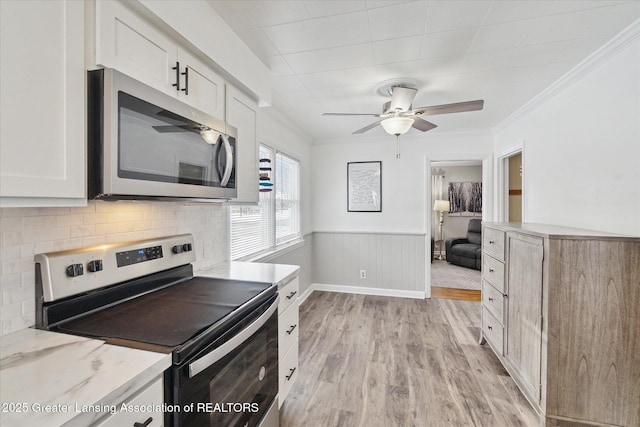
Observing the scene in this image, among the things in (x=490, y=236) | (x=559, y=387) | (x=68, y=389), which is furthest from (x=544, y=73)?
(x=68, y=389)

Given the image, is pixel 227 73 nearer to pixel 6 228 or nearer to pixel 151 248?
pixel 151 248

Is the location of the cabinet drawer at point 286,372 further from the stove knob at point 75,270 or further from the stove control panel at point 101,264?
the stove knob at point 75,270

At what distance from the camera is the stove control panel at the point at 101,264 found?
102 cm

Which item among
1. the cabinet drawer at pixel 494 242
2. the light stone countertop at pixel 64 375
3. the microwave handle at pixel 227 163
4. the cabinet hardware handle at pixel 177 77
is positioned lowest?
the light stone countertop at pixel 64 375

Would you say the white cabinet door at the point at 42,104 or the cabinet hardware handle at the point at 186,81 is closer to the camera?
the white cabinet door at the point at 42,104

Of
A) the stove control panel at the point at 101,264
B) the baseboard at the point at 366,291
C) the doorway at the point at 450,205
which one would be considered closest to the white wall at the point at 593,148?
the baseboard at the point at 366,291

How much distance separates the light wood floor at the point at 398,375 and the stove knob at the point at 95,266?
1.43 meters

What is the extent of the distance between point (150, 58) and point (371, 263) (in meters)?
3.83

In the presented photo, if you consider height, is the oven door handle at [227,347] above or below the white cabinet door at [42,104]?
below

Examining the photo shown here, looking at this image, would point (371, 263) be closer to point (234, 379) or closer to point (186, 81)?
point (234, 379)

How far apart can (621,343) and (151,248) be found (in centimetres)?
258

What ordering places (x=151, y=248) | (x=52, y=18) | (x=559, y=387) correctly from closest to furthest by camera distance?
(x=52, y=18) → (x=151, y=248) → (x=559, y=387)

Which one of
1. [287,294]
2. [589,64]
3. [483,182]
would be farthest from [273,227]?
[483,182]

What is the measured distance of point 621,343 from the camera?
1.56m
